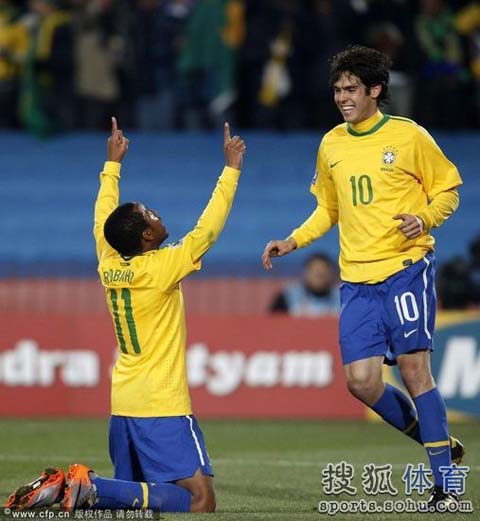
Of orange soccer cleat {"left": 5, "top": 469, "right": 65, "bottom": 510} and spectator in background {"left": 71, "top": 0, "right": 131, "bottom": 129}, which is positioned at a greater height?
spectator in background {"left": 71, "top": 0, "right": 131, "bottom": 129}

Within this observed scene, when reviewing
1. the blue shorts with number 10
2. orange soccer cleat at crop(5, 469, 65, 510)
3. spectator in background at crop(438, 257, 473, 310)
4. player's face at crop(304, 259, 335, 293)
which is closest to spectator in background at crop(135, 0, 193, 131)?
player's face at crop(304, 259, 335, 293)

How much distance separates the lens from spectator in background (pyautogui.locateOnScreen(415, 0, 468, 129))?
17797 millimetres

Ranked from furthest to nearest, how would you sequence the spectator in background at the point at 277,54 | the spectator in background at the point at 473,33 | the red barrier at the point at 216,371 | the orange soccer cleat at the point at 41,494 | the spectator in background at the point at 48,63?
1. the spectator in background at the point at 473,33
2. the spectator in background at the point at 277,54
3. the spectator in background at the point at 48,63
4. the red barrier at the point at 216,371
5. the orange soccer cleat at the point at 41,494

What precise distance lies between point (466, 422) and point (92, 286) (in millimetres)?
4886

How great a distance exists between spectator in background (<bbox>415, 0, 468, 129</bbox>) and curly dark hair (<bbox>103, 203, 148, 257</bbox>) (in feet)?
34.7

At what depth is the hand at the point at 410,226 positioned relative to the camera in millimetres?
7816

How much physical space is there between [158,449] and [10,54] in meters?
11.2

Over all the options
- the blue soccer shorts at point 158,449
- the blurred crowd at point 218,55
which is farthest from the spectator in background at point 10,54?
the blue soccer shorts at point 158,449

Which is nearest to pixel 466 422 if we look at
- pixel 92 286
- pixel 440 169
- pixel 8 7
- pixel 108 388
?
pixel 108 388

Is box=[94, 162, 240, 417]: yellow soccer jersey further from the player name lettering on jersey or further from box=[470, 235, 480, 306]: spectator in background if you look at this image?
box=[470, 235, 480, 306]: spectator in background

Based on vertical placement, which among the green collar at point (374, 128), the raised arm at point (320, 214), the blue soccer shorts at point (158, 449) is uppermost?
the green collar at point (374, 128)

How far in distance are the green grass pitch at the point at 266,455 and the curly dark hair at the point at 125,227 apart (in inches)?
57.8

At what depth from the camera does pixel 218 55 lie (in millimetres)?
17562

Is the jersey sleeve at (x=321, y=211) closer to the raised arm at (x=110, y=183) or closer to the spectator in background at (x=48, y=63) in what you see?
the raised arm at (x=110, y=183)
